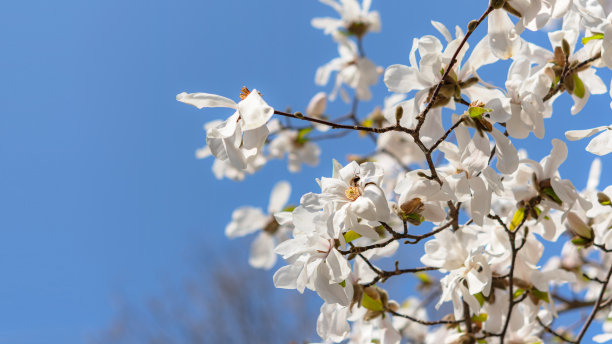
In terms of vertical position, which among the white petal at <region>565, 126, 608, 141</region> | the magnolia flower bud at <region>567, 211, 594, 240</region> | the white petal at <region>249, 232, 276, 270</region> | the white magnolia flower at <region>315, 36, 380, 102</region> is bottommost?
A: the magnolia flower bud at <region>567, 211, 594, 240</region>

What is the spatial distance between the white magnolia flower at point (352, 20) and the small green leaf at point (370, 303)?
826mm

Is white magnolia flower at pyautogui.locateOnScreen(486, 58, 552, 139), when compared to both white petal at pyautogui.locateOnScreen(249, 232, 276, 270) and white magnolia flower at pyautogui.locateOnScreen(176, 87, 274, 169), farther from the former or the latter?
white petal at pyautogui.locateOnScreen(249, 232, 276, 270)

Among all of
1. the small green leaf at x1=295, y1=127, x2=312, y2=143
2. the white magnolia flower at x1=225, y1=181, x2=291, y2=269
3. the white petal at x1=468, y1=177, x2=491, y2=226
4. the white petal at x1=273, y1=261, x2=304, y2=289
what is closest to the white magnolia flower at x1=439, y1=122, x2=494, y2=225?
the white petal at x1=468, y1=177, x2=491, y2=226

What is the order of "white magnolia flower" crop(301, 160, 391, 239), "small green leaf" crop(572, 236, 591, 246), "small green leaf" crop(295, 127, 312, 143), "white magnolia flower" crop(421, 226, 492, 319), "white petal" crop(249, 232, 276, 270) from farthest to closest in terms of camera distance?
"small green leaf" crop(295, 127, 312, 143)
"white petal" crop(249, 232, 276, 270)
"small green leaf" crop(572, 236, 591, 246)
"white magnolia flower" crop(421, 226, 492, 319)
"white magnolia flower" crop(301, 160, 391, 239)

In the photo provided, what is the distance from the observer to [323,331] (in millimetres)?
A: 668

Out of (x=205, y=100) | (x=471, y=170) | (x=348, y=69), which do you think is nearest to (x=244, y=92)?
(x=205, y=100)

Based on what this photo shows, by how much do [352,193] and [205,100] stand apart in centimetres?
19

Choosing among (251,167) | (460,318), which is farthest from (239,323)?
(460,318)

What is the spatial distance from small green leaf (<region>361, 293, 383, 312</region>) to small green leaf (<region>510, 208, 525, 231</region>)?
214mm

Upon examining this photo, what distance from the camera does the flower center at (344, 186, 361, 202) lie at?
54cm

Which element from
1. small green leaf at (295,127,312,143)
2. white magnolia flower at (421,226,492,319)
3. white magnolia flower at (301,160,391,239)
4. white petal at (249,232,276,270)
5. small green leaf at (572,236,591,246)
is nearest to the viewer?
white magnolia flower at (301,160,391,239)

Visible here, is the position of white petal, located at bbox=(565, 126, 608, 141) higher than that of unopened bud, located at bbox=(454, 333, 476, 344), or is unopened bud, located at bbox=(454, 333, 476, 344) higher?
white petal, located at bbox=(565, 126, 608, 141)

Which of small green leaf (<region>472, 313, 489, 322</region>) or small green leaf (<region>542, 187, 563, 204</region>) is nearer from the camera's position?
small green leaf (<region>542, 187, 563, 204</region>)

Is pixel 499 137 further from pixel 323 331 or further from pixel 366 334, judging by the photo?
pixel 366 334
